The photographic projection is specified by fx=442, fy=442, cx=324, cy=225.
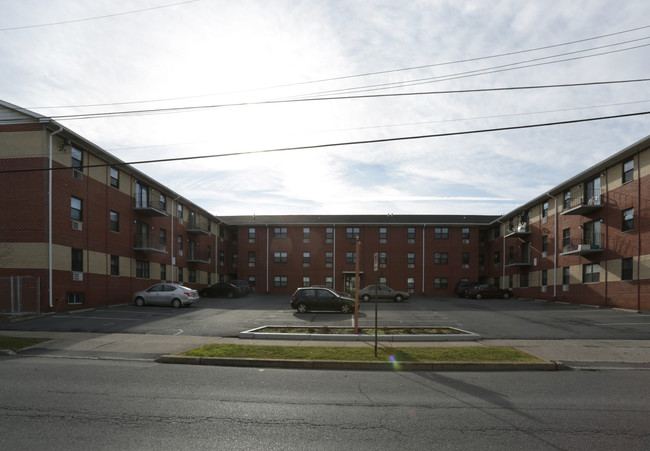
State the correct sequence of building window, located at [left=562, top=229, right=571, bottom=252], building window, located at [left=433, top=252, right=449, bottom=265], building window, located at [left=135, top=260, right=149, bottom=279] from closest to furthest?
1. building window, located at [left=135, top=260, right=149, bottom=279]
2. building window, located at [left=562, top=229, right=571, bottom=252]
3. building window, located at [left=433, top=252, right=449, bottom=265]

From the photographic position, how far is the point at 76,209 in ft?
76.3

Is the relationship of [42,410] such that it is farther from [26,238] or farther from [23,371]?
[26,238]

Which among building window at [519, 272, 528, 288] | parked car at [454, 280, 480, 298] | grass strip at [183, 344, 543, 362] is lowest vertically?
parked car at [454, 280, 480, 298]

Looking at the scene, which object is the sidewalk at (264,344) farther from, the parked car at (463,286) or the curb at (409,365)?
the parked car at (463,286)

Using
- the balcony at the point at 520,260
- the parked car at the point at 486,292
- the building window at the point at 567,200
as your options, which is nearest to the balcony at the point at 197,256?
the parked car at the point at 486,292

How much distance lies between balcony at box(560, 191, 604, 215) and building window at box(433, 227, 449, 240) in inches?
753

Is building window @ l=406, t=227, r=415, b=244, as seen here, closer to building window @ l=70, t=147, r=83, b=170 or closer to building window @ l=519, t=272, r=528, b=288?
building window @ l=519, t=272, r=528, b=288

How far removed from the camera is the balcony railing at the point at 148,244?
2961cm

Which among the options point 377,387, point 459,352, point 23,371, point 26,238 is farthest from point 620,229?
point 26,238

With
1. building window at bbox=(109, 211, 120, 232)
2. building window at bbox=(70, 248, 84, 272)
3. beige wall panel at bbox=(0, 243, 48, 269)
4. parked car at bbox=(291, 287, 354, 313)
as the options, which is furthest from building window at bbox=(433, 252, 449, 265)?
beige wall panel at bbox=(0, 243, 48, 269)

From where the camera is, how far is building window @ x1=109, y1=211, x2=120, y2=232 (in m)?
26.8

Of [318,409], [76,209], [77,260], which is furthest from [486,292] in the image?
[318,409]

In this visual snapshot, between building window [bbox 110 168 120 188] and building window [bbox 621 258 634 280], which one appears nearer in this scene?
building window [bbox 621 258 634 280]

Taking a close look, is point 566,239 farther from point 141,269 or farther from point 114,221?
point 114,221
